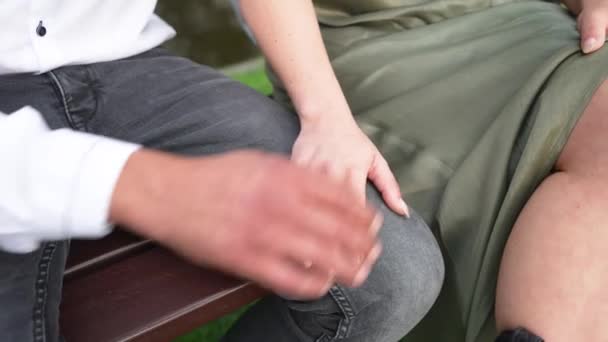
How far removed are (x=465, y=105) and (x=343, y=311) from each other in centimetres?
37

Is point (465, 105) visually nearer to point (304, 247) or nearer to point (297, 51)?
point (297, 51)

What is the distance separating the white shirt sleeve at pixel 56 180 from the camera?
1.93ft

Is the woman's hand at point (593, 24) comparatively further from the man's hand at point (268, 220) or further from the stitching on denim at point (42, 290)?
the stitching on denim at point (42, 290)

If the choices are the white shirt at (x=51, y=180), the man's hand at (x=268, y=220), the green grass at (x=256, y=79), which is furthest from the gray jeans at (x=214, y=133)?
the green grass at (x=256, y=79)

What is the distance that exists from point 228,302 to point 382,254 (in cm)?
19

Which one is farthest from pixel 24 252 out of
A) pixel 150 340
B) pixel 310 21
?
pixel 310 21

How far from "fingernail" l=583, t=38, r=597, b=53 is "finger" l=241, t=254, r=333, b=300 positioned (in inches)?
23.7

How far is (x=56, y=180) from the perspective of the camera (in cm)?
59

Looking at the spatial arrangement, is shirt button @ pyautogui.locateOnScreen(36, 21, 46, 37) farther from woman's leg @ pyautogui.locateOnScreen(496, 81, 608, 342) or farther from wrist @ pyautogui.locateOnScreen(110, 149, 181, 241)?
woman's leg @ pyautogui.locateOnScreen(496, 81, 608, 342)

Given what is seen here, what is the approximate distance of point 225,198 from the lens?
539 mm

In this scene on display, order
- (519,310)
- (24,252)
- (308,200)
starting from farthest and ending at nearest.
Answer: (519,310)
(24,252)
(308,200)

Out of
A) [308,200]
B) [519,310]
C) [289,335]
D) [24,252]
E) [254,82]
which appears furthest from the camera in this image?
[254,82]

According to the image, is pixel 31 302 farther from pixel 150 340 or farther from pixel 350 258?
pixel 350 258

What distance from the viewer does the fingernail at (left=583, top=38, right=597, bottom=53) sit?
939 millimetres
